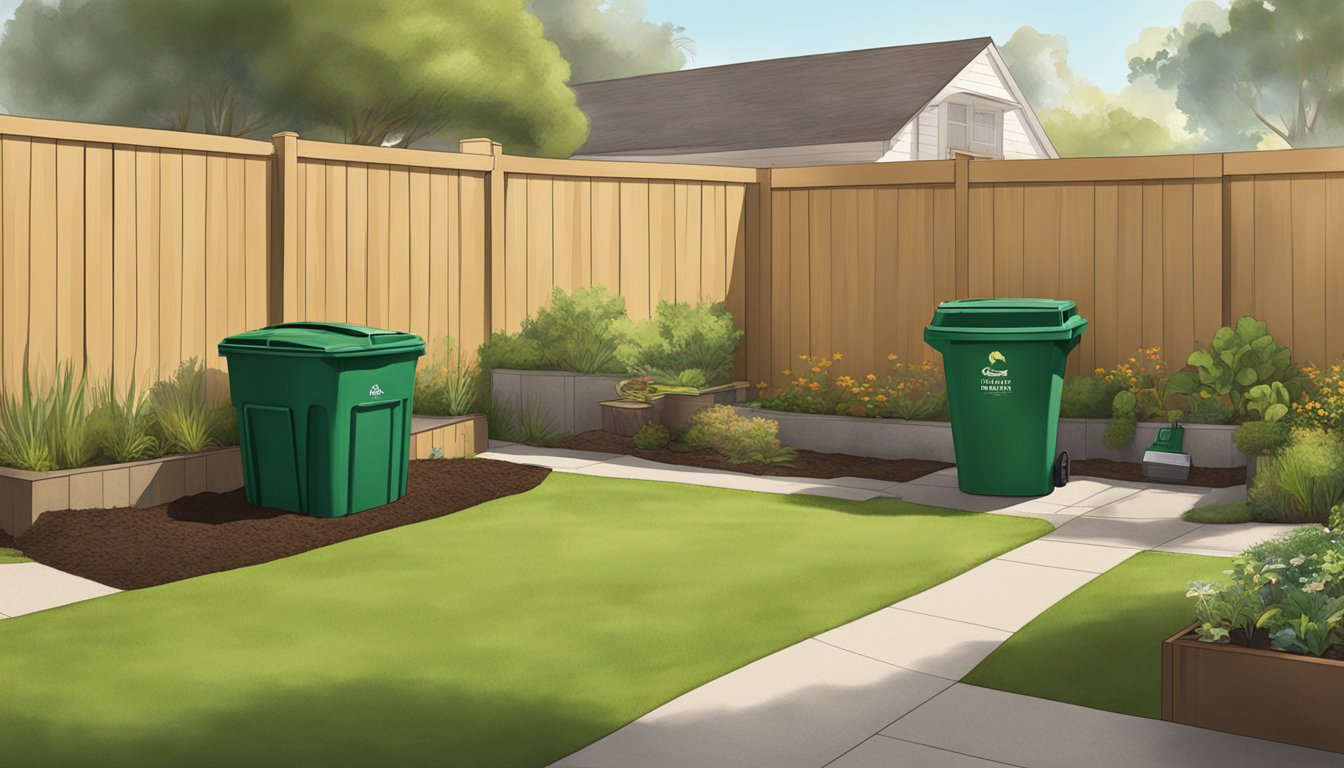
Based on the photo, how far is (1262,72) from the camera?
61.9 metres

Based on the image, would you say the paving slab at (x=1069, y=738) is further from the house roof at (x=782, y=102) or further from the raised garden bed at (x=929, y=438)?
the house roof at (x=782, y=102)

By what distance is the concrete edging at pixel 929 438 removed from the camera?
10.1m

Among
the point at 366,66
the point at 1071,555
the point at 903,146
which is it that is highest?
the point at 366,66

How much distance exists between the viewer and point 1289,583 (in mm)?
4547

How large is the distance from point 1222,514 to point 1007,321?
76.9 inches

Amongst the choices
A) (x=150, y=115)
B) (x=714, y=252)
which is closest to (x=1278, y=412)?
(x=714, y=252)

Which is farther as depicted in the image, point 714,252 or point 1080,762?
point 714,252

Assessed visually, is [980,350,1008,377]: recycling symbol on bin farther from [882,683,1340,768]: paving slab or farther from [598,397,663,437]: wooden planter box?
[882,683,1340,768]: paving slab

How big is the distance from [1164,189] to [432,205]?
615 centimetres

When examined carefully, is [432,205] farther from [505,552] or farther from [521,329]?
[505,552]

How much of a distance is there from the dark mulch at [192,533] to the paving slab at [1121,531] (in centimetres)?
382

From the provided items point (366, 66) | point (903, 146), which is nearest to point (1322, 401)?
point (903, 146)

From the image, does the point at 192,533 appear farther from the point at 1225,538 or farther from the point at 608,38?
the point at 608,38

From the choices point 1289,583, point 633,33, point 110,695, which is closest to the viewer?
point 1289,583
